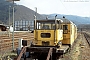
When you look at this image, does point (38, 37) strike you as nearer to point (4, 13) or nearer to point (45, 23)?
point (45, 23)

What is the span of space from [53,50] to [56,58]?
907mm

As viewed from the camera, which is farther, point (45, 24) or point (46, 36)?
point (46, 36)

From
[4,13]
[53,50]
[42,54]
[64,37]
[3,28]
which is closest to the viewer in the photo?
[53,50]

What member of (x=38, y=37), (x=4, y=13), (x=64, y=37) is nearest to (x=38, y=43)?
(x=38, y=37)

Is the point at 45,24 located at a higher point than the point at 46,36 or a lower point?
higher

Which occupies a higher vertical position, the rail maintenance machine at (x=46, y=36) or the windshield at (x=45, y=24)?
the windshield at (x=45, y=24)

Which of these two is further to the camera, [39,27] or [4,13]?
[4,13]

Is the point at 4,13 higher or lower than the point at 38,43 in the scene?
higher

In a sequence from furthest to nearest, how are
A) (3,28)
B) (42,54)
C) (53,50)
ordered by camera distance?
(3,28), (42,54), (53,50)

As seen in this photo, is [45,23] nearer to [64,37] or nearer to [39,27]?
[39,27]

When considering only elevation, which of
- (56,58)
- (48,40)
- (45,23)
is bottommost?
(56,58)

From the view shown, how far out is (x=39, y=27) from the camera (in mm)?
13727

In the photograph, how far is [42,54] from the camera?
12914 mm

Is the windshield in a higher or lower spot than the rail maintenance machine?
higher
